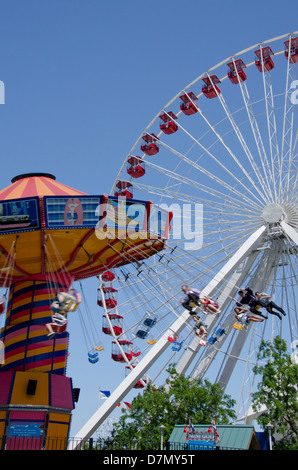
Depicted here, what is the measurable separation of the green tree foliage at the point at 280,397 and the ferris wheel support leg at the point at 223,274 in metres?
2.89

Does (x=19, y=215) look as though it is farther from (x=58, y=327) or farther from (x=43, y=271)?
(x=58, y=327)

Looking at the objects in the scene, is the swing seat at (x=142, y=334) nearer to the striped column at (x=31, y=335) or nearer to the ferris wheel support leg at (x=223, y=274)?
the ferris wheel support leg at (x=223, y=274)

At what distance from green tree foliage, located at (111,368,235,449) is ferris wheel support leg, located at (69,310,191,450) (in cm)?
331

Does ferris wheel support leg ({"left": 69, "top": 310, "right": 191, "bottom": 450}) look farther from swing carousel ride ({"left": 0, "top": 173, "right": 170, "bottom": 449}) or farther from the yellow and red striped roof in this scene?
the yellow and red striped roof

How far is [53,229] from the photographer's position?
1859 cm

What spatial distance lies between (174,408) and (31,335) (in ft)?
Answer: 35.8

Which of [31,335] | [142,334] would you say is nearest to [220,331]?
[142,334]

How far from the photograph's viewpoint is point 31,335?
63.7 ft

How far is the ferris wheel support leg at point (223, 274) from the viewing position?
2519cm

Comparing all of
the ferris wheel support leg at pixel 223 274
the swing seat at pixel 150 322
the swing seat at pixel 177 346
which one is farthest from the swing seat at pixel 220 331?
the swing seat at pixel 150 322
